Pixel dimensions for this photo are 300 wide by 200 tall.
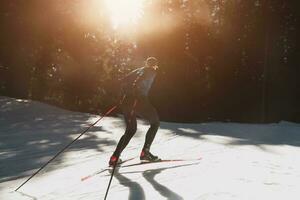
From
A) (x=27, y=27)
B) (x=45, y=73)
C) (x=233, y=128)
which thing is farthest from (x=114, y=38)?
(x=233, y=128)

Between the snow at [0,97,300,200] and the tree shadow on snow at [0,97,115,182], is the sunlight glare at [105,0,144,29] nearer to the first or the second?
the tree shadow on snow at [0,97,115,182]

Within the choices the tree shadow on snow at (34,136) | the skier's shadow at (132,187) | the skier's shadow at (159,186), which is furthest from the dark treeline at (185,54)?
the skier's shadow at (132,187)

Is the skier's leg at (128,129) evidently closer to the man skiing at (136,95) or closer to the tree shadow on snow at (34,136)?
the man skiing at (136,95)

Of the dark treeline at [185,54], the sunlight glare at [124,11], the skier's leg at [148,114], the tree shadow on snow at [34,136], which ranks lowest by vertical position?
the tree shadow on snow at [34,136]

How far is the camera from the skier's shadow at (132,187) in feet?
20.8

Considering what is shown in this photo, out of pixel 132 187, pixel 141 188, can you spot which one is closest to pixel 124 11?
pixel 132 187

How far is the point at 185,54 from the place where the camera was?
95.1 ft

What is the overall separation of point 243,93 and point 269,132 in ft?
41.5

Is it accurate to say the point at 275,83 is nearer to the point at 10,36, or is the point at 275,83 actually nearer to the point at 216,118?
the point at 216,118

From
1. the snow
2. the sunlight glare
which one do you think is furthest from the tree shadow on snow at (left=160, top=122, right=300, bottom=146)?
the sunlight glare

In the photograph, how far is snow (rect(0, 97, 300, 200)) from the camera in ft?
22.0

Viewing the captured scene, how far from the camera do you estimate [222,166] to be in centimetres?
847

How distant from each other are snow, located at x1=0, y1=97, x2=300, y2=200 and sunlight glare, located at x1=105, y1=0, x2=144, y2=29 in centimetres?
1809

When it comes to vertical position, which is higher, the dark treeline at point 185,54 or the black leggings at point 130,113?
the dark treeline at point 185,54
